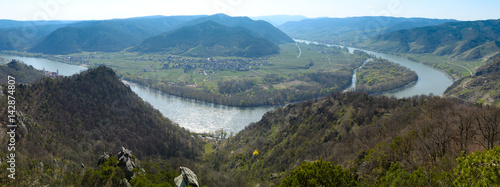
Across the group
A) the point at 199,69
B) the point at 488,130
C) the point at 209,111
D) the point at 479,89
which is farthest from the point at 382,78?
the point at 488,130

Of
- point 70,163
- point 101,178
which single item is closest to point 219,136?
point 70,163

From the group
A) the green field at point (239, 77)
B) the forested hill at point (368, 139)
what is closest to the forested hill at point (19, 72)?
the green field at point (239, 77)

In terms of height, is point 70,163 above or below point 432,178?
below

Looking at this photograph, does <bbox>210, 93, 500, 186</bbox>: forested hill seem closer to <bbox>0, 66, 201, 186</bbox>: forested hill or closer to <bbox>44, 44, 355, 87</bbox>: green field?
<bbox>0, 66, 201, 186</bbox>: forested hill

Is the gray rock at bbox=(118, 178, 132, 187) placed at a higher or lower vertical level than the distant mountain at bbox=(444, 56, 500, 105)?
lower

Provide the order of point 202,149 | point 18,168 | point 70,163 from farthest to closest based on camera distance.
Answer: point 202,149
point 70,163
point 18,168

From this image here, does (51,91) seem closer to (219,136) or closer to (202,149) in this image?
(202,149)

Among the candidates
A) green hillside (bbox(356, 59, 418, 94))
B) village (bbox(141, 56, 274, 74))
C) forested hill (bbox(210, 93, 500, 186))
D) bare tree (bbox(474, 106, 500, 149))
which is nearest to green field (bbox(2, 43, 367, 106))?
village (bbox(141, 56, 274, 74))
